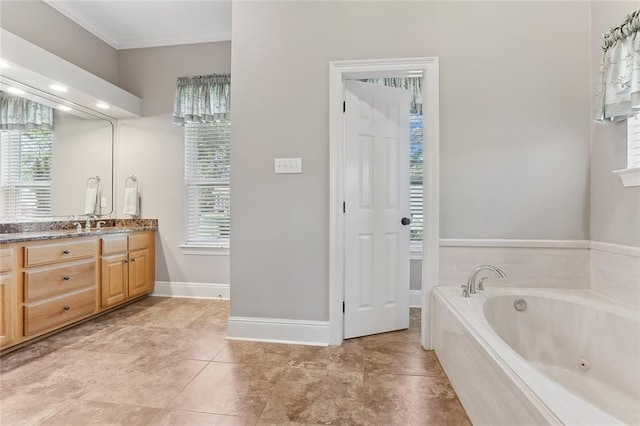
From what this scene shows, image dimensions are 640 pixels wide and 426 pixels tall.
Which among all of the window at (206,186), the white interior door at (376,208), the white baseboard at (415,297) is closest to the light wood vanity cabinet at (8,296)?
the window at (206,186)

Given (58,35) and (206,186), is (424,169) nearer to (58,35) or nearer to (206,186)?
(206,186)

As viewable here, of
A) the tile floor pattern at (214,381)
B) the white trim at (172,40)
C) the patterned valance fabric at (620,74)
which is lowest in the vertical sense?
the tile floor pattern at (214,381)

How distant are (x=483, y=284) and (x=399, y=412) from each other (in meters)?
1.06

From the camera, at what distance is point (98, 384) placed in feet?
5.47

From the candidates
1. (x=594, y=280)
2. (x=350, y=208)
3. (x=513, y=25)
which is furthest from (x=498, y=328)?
(x=513, y=25)

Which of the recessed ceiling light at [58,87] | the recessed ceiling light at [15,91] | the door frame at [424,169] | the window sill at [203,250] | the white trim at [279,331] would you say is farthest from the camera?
the window sill at [203,250]

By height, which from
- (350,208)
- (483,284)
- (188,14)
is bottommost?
(483,284)

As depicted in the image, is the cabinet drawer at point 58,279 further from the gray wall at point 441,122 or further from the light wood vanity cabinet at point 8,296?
the gray wall at point 441,122

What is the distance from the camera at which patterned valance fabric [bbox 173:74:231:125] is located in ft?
10.4

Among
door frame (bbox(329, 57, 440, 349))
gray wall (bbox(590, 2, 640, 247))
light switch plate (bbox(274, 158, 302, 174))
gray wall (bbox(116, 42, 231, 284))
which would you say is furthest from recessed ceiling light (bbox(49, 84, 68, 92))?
gray wall (bbox(590, 2, 640, 247))

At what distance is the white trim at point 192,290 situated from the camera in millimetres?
3312

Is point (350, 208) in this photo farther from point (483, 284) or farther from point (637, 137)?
point (637, 137)

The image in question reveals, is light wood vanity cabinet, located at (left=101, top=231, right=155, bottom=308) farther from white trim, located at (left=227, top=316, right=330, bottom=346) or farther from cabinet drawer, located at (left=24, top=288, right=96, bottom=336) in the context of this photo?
white trim, located at (left=227, top=316, right=330, bottom=346)

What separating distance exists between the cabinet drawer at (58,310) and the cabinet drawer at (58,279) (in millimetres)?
63
